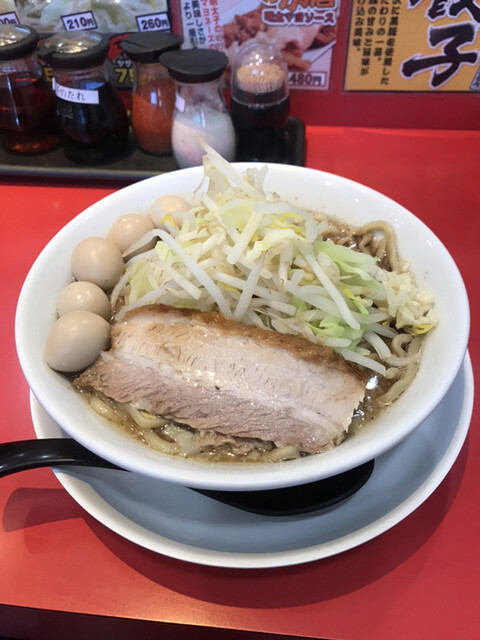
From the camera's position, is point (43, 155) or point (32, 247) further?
point (43, 155)

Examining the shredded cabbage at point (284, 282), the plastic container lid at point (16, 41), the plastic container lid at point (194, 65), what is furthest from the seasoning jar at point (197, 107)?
the shredded cabbage at point (284, 282)

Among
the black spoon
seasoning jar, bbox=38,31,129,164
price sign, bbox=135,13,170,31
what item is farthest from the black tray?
the black spoon

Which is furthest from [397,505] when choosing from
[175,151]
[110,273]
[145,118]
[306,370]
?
[145,118]

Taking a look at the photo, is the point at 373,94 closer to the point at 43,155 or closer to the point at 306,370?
the point at 43,155

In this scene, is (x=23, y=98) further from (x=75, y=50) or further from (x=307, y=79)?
(x=307, y=79)

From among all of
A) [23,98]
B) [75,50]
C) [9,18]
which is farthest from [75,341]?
[9,18]

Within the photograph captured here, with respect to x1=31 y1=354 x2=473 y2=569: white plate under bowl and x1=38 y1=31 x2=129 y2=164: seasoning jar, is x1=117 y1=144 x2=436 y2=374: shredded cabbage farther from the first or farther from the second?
x1=38 y1=31 x2=129 y2=164: seasoning jar
